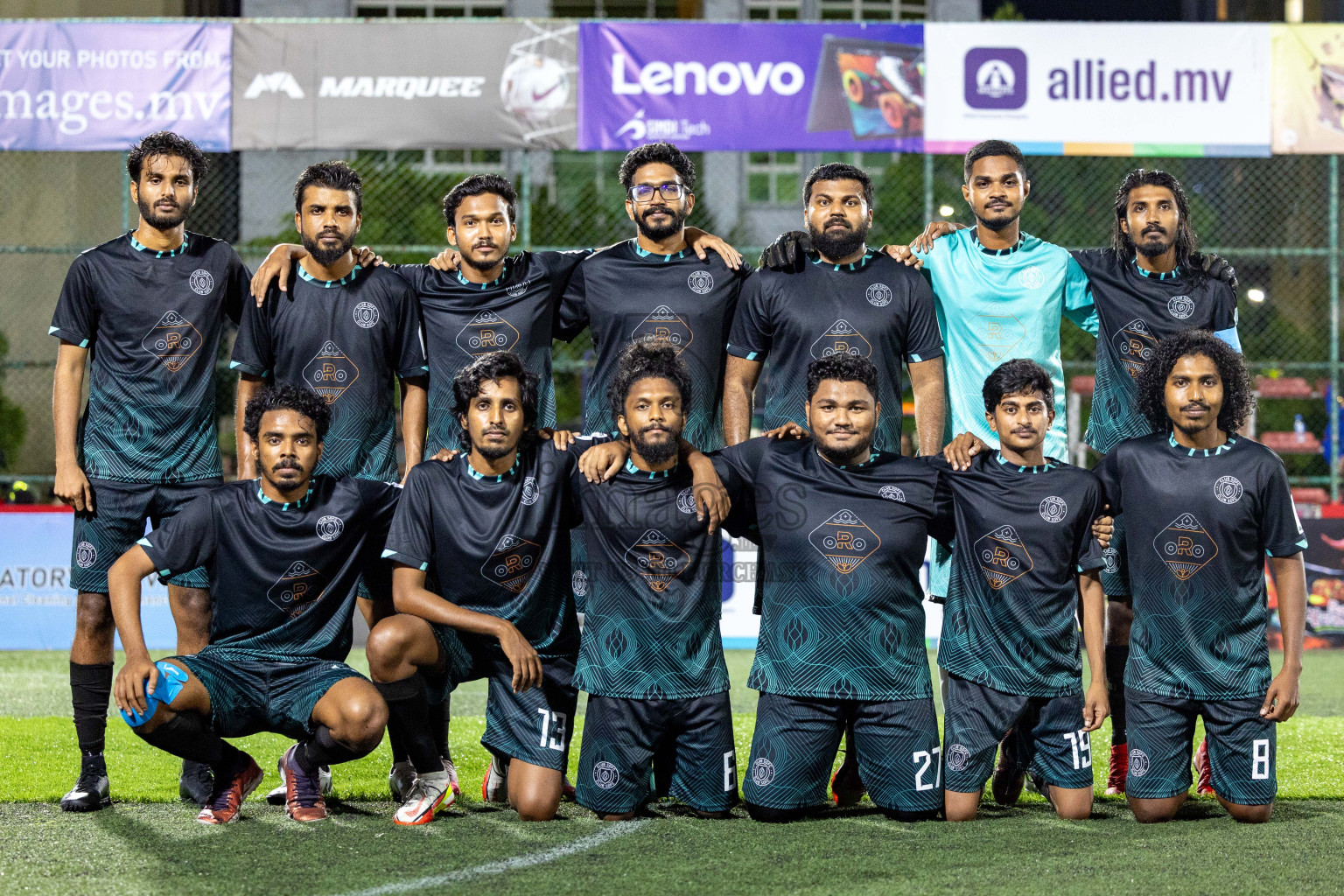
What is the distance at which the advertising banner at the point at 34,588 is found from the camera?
9539 millimetres

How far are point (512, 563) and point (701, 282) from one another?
1274mm

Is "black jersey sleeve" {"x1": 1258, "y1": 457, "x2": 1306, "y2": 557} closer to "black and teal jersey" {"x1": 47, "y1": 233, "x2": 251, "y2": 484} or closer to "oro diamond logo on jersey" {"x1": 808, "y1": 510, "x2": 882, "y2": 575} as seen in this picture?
"oro diamond logo on jersey" {"x1": 808, "y1": 510, "x2": 882, "y2": 575}

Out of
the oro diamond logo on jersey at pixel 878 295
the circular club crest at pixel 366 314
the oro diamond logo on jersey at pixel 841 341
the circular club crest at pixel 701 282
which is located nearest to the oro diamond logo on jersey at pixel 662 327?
the circular club crest at pixel 701 282

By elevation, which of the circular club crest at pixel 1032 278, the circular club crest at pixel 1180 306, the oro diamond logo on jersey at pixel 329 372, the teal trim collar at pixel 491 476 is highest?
the circular club crest at pixel 1032 278

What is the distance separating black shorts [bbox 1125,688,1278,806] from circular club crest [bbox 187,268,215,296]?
11.6 feet

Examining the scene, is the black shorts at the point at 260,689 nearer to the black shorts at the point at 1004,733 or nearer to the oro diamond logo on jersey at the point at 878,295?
the black shorts at the point at 1004,733

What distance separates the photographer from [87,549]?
15.6ft

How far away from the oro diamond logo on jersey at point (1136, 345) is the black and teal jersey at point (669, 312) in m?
1.42

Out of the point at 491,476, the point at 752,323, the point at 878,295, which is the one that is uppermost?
the point at 878,295

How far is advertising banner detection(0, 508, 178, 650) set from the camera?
31.3 ft

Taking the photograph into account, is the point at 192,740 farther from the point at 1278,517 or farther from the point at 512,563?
the point at 1278,517

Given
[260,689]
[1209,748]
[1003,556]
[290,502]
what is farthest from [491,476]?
[1209,748]

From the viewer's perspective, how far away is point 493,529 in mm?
4473

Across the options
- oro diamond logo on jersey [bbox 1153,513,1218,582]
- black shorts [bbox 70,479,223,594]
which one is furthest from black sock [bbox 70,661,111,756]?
oro diamond logo on jersey [bbox 1153,513,1218,582]
